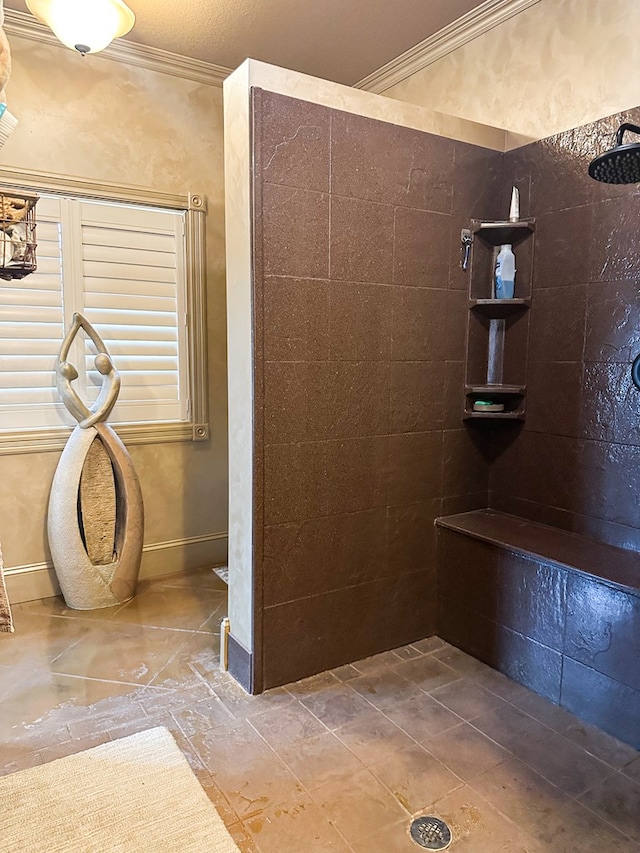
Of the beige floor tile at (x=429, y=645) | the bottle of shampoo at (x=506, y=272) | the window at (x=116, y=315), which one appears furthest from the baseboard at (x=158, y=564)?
the bottle of shampoo at (x=506, y=272)

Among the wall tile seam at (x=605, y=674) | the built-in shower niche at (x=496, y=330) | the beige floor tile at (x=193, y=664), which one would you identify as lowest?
the beige floor tile at (x=193, y=664)

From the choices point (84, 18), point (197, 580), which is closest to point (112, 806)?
point (197, 580)

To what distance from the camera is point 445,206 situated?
242 centimetres

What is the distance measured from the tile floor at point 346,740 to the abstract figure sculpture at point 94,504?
0.92 ft

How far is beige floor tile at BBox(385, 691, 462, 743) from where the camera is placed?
6.51 ft

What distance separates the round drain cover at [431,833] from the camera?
153cm

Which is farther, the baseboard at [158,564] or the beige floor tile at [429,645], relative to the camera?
the baseboard at [158,564]

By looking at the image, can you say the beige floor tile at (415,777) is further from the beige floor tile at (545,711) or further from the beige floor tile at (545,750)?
the beige floor tile at (545,711)

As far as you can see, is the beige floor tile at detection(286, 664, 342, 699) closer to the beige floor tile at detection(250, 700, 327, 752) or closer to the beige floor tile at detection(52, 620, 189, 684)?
the beige floor tile at detection(250, 700, 327, 752)

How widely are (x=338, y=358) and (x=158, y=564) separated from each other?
1.82 meters

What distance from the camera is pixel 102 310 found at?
303 cm

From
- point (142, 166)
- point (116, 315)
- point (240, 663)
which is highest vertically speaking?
point (142, 166)

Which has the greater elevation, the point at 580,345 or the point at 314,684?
the point at 580,345

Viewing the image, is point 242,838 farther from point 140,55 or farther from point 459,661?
point 140,55
